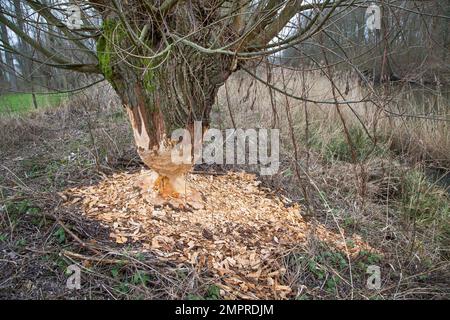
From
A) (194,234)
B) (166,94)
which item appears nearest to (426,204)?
(194,234)

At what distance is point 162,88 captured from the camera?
2.16 metres

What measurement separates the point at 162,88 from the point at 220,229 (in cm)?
101

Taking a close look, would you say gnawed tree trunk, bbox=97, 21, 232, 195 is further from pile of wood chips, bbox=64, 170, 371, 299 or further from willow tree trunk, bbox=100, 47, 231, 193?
pile of wood chips, bbox=64, 170, 371, 299

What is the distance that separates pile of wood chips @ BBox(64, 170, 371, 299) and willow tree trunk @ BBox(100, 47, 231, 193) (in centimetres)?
37

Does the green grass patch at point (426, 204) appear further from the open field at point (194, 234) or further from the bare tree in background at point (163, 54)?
the bare tree in background at point (163, 54)

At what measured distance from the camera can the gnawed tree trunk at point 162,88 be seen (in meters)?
2.13

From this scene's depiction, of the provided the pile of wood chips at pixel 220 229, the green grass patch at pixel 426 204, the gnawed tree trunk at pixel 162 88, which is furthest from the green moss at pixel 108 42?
the green grass patch at pixel 426 204

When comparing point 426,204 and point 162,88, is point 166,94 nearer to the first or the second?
point 162,88

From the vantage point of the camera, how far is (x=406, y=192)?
11.8 ft

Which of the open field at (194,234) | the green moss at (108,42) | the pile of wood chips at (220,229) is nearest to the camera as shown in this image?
the open field at (194,234)

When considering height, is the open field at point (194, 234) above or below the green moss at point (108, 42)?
below

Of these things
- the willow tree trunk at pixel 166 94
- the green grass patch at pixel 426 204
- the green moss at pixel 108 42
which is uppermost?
the green moss at pixel 108 42

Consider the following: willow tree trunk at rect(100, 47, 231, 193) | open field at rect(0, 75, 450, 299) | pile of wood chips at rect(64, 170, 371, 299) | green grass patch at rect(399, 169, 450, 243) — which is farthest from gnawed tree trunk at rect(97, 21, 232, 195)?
green grass patch at rect(399, 169, 450, 243)

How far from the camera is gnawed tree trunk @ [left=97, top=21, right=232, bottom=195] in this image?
2135mm
